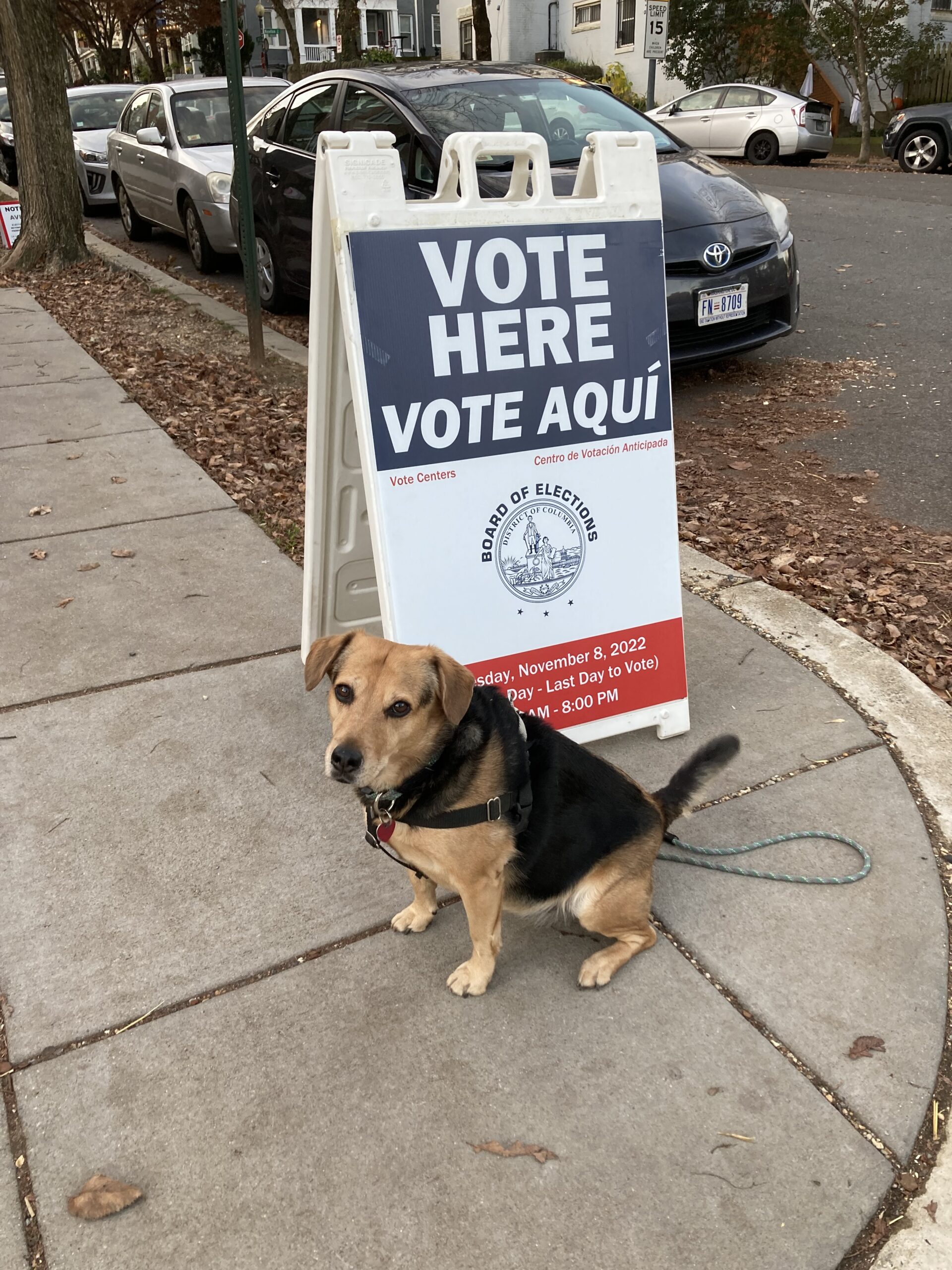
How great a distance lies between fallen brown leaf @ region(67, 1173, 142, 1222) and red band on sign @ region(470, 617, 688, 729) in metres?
1.71

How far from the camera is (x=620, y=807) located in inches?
103

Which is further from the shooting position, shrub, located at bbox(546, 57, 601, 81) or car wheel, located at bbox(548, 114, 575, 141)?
shrub, located at bbox(546, 57, 601, 81)

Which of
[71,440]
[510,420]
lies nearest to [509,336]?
[510,420]

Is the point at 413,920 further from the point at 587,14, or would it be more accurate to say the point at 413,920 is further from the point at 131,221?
the point at 587,14

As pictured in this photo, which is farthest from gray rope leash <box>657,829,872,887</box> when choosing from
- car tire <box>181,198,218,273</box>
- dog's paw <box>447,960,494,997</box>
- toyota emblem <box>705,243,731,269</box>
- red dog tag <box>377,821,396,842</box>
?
car tire <box>181,198,218,273</box>

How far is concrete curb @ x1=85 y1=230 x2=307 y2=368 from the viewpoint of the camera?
8.24 metres

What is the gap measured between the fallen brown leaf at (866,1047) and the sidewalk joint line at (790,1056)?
12cm

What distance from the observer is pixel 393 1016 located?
2.47 m

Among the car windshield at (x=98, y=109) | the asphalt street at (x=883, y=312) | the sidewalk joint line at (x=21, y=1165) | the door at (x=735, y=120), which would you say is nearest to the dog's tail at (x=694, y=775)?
the sidewalk joint line at (x=21, y=1165)

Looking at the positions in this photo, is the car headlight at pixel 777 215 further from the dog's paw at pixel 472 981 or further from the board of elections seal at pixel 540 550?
the dog's paw at pixel 472 981

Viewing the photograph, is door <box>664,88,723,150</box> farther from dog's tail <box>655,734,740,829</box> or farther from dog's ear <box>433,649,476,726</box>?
dog's ear <box>433,649,476,726</box>

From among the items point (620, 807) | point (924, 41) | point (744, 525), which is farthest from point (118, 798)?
point (924, 41)

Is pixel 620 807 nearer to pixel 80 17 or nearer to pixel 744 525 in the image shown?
pixel 744 525

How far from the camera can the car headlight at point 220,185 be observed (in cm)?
1005
